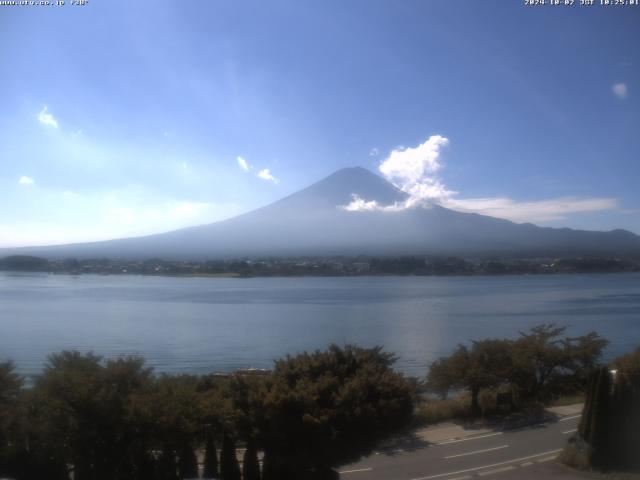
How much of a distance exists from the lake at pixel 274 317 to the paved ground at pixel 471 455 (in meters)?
5.80

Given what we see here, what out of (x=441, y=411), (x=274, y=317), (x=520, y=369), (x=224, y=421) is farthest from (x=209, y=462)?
(x=274, y=317)

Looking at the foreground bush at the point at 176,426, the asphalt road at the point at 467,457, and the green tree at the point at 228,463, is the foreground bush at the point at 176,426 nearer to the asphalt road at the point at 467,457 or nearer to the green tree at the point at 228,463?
the green tree at the point at 228,463

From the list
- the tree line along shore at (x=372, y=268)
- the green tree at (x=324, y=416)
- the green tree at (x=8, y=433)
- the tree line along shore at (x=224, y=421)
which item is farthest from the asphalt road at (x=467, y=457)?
the tree line along shore at (x=372, y=268)

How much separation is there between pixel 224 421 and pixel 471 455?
8.88 feet

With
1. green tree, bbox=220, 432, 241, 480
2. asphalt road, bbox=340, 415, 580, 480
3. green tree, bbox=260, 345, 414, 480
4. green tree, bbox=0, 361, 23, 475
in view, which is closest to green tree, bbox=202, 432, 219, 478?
green tree, bbox=220, 432, 241, 480

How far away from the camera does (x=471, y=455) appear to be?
19.9 ft

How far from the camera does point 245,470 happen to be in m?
4.87

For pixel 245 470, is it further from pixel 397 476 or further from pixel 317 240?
pixel 317 240

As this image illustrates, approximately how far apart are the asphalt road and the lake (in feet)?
19.9

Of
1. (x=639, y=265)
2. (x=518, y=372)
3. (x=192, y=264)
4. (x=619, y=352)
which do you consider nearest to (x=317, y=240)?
(x=192, y=264)

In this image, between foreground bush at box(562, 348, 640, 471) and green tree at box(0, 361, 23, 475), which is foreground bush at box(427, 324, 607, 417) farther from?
green tree at box(0, 361, 23, 475)

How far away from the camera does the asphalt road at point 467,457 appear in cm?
551

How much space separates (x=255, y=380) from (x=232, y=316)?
57.3 ft

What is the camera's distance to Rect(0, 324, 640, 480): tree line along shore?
463 cm
